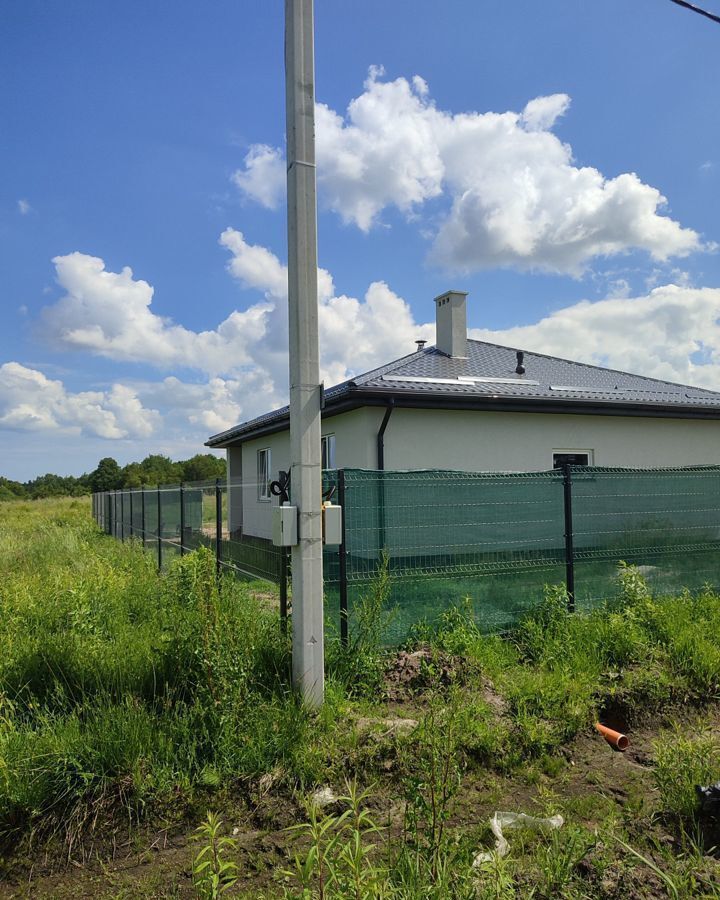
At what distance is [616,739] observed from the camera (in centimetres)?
422

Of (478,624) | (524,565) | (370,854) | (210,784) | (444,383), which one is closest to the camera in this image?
(370,854)

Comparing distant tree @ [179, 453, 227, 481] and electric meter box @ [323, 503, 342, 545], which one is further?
distant tree @ [179, 453, 227, 481]

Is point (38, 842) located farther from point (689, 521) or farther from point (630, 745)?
point (689, 521)

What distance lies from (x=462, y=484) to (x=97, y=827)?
3.95 metres

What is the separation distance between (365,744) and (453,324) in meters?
11.1

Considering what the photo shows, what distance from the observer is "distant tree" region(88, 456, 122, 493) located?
6944cm

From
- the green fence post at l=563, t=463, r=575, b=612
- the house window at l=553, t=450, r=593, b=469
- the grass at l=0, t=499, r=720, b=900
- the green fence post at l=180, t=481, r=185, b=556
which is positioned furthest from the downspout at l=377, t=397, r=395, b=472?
the grass at l=0, t=499, r=720, b=900

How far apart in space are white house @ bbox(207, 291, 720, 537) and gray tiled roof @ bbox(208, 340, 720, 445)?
26 millimetres

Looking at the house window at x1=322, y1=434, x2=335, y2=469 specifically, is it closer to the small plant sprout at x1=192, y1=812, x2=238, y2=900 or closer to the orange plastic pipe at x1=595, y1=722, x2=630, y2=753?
the orange plastic pipe at x1=595, y1=722, x2=630, y2=753

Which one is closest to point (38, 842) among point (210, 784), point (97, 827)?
point (97, 827)

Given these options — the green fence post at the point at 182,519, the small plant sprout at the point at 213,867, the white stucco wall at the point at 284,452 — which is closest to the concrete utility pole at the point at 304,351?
the small plant sprout at the point at 213,867

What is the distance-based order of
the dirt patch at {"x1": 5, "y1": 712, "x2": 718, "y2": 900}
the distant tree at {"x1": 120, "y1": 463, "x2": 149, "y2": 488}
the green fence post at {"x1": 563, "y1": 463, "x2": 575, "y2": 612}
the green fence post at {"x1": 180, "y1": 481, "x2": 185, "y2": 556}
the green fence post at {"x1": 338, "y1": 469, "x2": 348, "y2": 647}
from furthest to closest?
the distant tree at {"x1": 120, "y1": 463, "x2": 149, "y2": 488} → the green fence post at {"x1": 180, "y1": 481, "x2": 185, "y2": 556} → the green fence post at {"x1": 563, "y1": 463, "x2": 575, "y2": 612} → the green fence post at {"x1": 338, "y1": 469, "x2": 348, "y2": 647} → the dirt patch at {"x1": 5, "y1": 712, "x2": 718, "y2": 900}

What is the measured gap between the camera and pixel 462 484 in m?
6.10

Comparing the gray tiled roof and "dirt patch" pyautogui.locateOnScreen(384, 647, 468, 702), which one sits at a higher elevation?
the gray tiled roof
